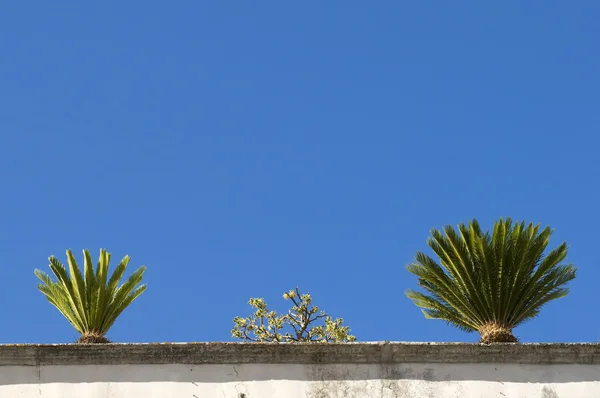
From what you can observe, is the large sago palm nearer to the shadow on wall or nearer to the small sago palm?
the shadow on wall

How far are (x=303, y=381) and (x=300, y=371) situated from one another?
160 mm

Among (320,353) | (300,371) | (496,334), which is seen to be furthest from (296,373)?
(496,334)

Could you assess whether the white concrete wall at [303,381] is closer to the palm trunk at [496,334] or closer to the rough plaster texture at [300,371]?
the rough plaster texture at [300,371]

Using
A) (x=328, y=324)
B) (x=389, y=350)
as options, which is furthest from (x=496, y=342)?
(x=328, y=324)

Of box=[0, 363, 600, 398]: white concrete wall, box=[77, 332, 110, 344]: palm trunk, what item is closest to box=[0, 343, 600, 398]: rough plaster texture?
box=[0, 363, 600, 398]: white concrete wall

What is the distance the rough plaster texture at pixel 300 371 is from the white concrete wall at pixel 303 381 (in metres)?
0.02

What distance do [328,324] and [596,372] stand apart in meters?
15.2

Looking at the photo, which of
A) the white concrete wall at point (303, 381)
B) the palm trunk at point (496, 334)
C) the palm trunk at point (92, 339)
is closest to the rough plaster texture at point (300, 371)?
the white concrete wall at point (303, 381)

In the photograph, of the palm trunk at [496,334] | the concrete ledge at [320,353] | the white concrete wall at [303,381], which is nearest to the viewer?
the white concrete wall at [303,381]

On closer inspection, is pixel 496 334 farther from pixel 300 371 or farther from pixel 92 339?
pixel 92 339

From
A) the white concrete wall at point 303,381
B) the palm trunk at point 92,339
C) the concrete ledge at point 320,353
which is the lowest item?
the white concrete wall at point 303,381

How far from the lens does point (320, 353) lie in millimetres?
13094

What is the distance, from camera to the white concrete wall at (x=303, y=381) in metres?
12.8

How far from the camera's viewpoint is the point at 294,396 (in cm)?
1278
